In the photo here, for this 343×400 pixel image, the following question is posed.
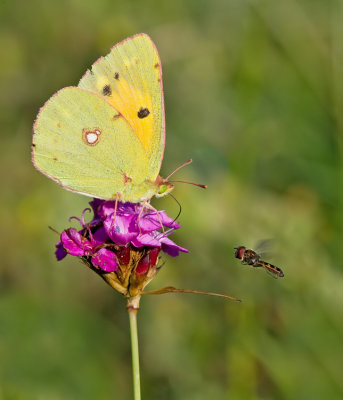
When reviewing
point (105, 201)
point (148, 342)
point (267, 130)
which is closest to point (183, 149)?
point (267, 130)

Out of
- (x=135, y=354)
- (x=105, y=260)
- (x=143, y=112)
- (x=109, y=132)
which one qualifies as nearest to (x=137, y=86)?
(x=143, y=112)

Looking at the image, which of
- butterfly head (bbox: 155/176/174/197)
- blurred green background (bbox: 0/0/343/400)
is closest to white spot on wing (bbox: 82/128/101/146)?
butterfly head (bbox: 155/176/174/197)

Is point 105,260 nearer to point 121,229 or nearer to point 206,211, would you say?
point 121,229

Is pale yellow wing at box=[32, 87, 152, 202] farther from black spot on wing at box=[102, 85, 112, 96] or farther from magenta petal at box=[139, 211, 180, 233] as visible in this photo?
magenta petal at box=[139, 211, 180, 233]

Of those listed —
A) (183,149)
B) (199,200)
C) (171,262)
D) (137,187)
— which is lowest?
(137,187)

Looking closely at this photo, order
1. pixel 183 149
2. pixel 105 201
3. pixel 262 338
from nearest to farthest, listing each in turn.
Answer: pixel 105 201 → pixel 262 338 → pixel 183 149

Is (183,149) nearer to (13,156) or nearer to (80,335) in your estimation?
(13,156)
